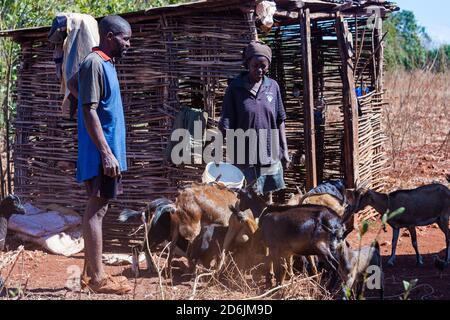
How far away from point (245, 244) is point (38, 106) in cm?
362

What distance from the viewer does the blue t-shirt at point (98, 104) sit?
5129 mm

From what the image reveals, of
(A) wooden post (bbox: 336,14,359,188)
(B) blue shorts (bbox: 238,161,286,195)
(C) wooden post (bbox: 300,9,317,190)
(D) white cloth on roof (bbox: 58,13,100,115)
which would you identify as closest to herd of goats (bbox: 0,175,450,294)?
(B) blue shorts (bbox: 238,161,286,195)

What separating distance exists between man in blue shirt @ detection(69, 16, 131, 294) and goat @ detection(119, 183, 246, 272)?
1046mm

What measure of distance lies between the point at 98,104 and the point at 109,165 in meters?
0.47

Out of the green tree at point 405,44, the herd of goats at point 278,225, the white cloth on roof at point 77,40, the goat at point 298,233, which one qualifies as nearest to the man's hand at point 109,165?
the herd of goats at point 278,225

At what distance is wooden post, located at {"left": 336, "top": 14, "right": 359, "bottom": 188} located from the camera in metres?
8.49

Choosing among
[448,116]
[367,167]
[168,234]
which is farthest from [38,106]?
[448,116]

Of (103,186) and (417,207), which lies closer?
(103,186)

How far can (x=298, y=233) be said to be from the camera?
5461mm

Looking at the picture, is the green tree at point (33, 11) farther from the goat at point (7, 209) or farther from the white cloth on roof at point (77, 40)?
the goat at point (7, 209)

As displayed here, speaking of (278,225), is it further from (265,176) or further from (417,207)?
(417,207)

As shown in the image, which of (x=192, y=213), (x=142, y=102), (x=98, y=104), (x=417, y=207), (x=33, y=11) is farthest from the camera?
(x=33, y=11)

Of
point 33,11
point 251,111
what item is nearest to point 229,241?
point 251,111

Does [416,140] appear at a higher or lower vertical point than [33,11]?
lower
